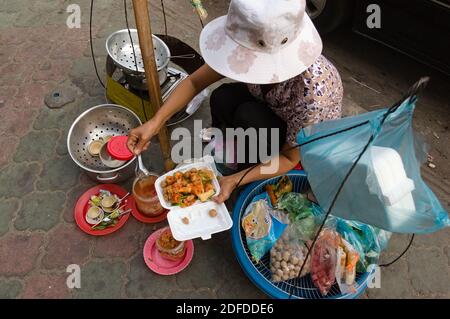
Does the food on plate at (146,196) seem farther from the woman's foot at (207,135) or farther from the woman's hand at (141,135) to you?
the woman's foot at (207,135)

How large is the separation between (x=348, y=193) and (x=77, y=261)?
1419mm

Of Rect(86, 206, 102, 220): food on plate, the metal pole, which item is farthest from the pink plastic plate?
the metal pole

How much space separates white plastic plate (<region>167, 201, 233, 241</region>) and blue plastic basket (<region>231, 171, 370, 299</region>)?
0.58 ft

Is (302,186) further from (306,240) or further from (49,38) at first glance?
(49,38)

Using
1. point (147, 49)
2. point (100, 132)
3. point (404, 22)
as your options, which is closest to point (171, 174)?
point (147, 49)

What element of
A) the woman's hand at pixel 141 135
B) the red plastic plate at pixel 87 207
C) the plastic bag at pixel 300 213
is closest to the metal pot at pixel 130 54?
the woman's hand at pixel 141 135

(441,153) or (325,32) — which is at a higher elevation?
(325,32)

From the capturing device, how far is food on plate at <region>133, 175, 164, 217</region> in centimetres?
194

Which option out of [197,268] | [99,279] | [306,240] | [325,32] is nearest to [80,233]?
[99,279]

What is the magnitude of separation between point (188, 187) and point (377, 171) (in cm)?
82

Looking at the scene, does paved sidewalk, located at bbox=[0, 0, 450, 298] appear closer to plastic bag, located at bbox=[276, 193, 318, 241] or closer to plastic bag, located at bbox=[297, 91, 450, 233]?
plastic bag, located at bbox=[276, 193, 318, 241]

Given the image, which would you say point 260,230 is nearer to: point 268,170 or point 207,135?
point 268,170

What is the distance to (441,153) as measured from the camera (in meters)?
2.46

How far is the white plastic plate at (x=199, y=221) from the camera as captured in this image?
65.1 inches
